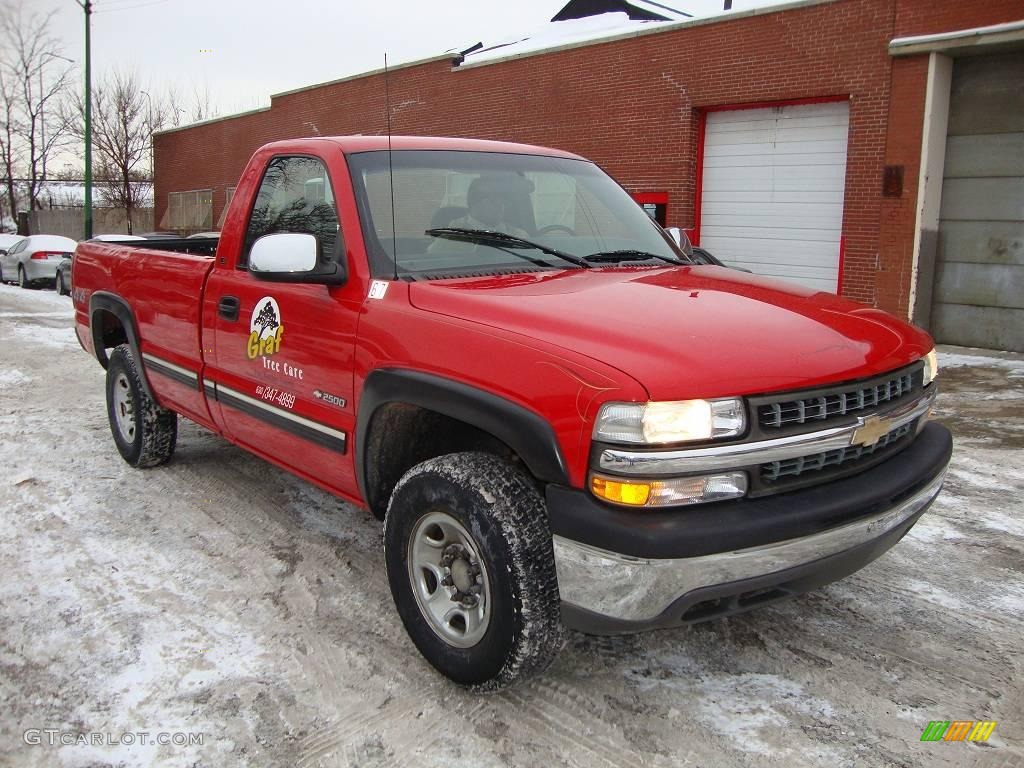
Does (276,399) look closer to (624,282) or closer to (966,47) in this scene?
(624,282)

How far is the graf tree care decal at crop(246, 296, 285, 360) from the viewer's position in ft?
12.1

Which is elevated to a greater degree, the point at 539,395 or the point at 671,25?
the point at 671,25

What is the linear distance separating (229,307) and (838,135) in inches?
459

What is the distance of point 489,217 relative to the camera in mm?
3688

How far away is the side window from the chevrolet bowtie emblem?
2050mm

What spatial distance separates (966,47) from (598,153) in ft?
23.5

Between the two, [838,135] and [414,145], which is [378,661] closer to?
[414,145]

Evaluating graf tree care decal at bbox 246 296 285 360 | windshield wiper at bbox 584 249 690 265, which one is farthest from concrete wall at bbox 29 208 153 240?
windshield wiper at bbox 584 249 690 265

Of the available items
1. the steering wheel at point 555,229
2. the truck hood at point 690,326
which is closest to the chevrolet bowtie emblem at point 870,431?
the truck hood at point 690,326

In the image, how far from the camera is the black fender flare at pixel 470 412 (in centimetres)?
248

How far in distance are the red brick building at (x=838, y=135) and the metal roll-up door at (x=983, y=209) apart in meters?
0.02

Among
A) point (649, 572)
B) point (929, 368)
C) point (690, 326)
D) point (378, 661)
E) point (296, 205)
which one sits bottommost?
point (378, 661)

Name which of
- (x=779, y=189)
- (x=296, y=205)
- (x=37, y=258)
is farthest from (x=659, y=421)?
(x=37, y=258)

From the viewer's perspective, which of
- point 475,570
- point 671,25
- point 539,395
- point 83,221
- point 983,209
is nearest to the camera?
point 539,395
